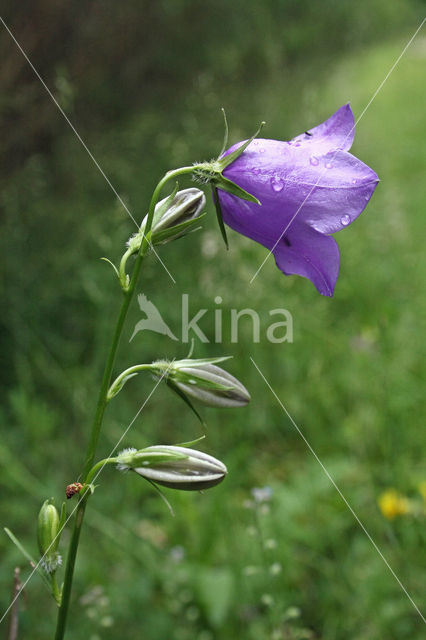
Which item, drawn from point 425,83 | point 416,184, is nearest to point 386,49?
point 425,83

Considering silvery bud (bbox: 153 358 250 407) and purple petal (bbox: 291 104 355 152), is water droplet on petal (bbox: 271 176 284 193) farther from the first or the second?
silvery bud (bbox: 153 358 250 407)

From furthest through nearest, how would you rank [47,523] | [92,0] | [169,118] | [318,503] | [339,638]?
[169,118], [92,0], [318,503], [339,638], [47,523]

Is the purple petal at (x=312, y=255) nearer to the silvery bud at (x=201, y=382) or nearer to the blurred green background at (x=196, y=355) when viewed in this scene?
the silvery bud at (x=201, y=382)

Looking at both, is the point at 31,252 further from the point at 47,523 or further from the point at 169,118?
the point at 47,523
